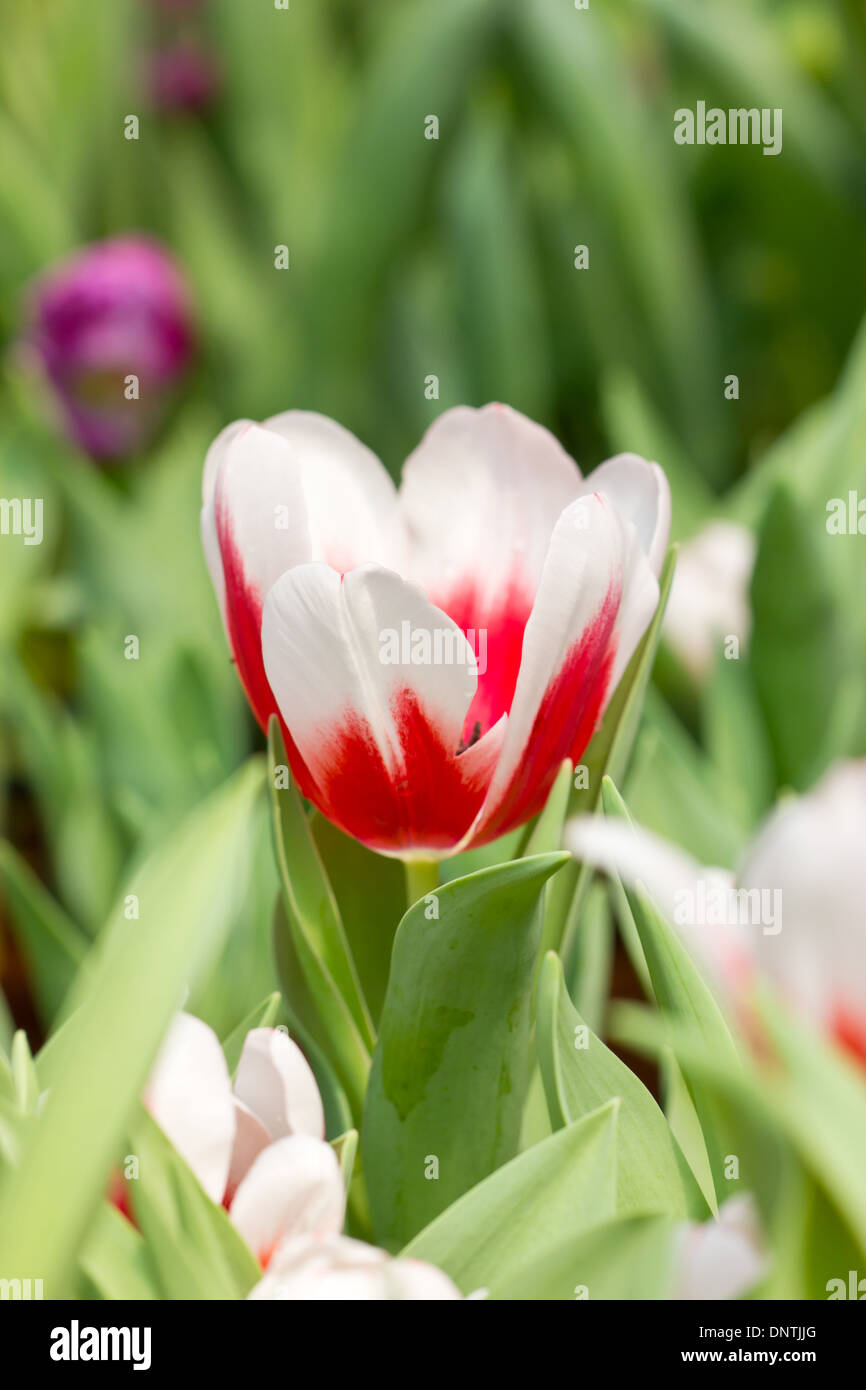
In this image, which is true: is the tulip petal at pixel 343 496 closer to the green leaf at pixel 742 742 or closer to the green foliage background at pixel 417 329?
the green foliage background at pixel 417 329

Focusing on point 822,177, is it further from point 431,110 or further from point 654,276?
point 431,110

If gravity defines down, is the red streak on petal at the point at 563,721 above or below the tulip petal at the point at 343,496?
below

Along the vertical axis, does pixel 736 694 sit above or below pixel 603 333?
below

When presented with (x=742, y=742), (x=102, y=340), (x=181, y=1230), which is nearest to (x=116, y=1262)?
(x=181, y=1230)

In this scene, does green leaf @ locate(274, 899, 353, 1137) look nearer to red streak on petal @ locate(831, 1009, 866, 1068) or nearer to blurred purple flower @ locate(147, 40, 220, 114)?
red streak on petal @ locate(831, 1009, 866, 1068)

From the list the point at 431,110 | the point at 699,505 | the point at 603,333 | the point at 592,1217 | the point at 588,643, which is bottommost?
the point at 592,1217

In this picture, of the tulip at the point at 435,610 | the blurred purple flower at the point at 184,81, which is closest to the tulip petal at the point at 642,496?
the tulip at the point at 435,610

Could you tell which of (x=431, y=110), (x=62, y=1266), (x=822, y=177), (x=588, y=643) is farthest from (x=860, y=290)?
(x=62, y=1266)
